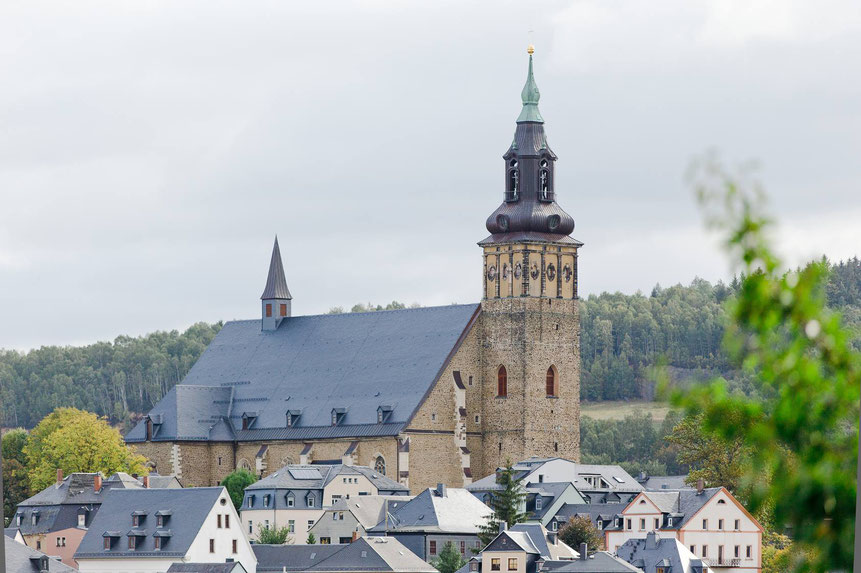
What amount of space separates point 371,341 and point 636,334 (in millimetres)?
66134

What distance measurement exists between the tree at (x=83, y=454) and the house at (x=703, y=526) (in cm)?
2667

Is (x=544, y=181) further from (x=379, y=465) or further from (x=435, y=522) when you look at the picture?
(x=435, y=522)

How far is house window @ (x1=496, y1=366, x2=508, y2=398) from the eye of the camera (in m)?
83.6

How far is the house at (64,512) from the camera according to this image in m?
79.6

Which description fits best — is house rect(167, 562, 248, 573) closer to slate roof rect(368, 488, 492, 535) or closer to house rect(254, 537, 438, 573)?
house rect(254, 537, 438, 573)

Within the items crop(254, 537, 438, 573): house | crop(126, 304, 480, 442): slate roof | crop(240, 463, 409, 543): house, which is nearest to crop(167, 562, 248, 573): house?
crop(254, 537, 438, 573): house

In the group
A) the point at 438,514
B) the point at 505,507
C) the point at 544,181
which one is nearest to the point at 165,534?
the point at 438,514

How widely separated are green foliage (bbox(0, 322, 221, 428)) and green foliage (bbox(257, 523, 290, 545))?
7479 centimetres

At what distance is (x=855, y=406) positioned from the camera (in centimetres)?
677

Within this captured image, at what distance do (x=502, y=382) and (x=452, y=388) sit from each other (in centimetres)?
222

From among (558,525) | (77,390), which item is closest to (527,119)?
(558,525)

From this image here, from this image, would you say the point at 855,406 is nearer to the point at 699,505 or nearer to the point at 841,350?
the point at 841,350

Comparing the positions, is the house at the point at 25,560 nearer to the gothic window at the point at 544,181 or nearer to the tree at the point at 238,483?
the tree at the point at 238,483

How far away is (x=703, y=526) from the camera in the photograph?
7388 centimetres
